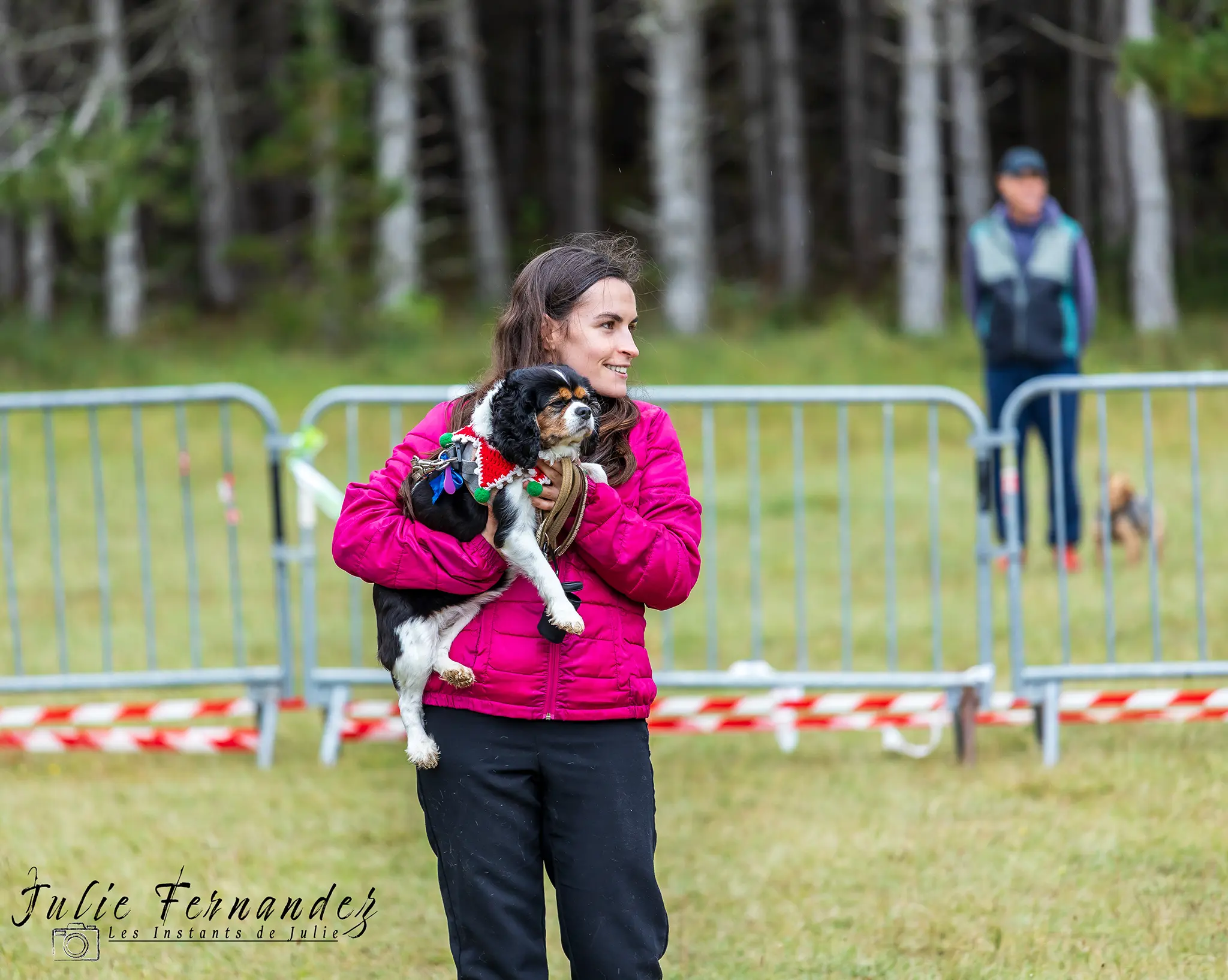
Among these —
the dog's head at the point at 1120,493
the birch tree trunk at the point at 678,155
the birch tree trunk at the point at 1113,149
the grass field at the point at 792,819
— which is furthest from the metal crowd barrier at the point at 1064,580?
the birch tree trunk at the point at 1113,149

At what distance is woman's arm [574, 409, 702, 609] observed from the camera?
3154 millimetres

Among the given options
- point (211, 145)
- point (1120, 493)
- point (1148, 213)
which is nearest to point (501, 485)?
point (1120, 493)

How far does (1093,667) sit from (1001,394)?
3.95m

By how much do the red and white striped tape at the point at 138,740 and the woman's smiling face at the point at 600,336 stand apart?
3903mm

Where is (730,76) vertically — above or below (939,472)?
above

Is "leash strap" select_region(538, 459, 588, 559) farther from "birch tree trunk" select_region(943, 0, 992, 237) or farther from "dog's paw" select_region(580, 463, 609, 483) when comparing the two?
"birch tree trunk" select_region(943, 0, 992, 237)

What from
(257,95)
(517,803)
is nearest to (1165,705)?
(517,803)

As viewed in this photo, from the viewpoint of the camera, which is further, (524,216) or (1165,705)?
(524,216)

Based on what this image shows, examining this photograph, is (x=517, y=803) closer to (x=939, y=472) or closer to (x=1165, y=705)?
(x=1165, y=705)

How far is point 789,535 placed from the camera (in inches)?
438

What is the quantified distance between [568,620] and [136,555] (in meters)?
9.23

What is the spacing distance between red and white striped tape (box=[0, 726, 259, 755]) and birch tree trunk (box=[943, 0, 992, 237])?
1708 cm

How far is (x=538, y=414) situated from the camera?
10.2 ft

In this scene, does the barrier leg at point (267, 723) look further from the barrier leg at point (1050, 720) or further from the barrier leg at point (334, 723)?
the barrier leg at point (1050, 720)
